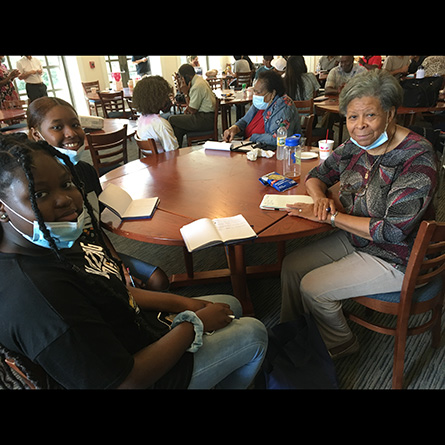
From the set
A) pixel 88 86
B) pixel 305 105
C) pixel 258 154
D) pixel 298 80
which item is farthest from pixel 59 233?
pixel 88 86

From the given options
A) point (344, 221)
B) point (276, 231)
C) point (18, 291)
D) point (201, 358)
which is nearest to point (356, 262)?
point (344, 221)

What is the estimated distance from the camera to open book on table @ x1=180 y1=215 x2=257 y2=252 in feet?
4.60

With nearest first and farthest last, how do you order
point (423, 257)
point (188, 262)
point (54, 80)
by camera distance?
point (423, 257)
point (188, 262)
point (54, 80)

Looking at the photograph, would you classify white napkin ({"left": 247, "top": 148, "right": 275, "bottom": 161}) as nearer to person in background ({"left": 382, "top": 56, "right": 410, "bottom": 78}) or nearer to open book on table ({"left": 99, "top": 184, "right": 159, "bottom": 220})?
open book on table ({"left": 99, "top": 184, "right": 159, "bottom": 220})

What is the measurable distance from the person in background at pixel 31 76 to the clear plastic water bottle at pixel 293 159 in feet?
18.8

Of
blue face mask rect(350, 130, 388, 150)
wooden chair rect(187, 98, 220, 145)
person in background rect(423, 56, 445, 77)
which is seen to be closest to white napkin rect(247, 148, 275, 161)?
blue face mask rect(350, 130, 388, 150)

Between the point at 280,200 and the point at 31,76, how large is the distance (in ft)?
20.8

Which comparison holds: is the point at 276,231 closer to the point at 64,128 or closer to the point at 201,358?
the point at 201,358

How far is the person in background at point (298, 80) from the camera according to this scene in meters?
4.28

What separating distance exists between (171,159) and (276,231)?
134 cm

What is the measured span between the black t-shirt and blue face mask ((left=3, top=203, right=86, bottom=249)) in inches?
1.7

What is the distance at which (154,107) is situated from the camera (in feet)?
10.0

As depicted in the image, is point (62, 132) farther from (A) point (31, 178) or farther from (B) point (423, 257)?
(B) point (423, 257)
